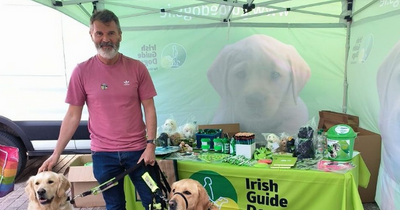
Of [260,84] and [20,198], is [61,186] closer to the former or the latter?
[20,198]

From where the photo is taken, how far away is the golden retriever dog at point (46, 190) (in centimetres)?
195

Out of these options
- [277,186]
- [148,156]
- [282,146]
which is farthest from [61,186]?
[282,146]

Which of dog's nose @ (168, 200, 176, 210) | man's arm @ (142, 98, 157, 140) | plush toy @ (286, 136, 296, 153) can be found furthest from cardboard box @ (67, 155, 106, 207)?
plush toy @ (286, 136, 296, 153)

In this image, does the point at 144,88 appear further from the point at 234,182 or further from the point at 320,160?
the point at 320,160

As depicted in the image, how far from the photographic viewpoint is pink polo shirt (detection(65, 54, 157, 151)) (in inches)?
77.4

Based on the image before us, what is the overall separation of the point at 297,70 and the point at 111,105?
3292 mm

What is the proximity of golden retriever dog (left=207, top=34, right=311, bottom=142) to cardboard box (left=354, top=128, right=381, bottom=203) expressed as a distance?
126cm

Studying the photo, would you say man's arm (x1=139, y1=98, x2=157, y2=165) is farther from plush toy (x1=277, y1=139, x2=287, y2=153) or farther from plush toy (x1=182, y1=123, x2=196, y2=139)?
plush toy (x1=277, y1=139, x2=287, y2=153)

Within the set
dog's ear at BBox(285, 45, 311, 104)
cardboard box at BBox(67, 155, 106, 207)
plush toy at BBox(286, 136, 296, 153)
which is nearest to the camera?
plush toy at BBox(286, 136, 296, 153)

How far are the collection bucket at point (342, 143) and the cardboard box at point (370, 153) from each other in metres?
0.97

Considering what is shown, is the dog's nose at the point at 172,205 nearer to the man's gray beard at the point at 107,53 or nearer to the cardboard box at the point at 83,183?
the man's gray beard at the point at 107,53

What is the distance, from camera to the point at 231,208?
2.48 meters

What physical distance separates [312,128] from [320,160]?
0.32 metres

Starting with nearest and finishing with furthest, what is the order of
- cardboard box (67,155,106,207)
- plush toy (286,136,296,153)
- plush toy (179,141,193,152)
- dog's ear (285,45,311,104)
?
plush toy (286,136,296,153) < plush toy (179,141,193,152) < cardboard box (67,155,106,207) < dog's ear (285,45,311,104)
